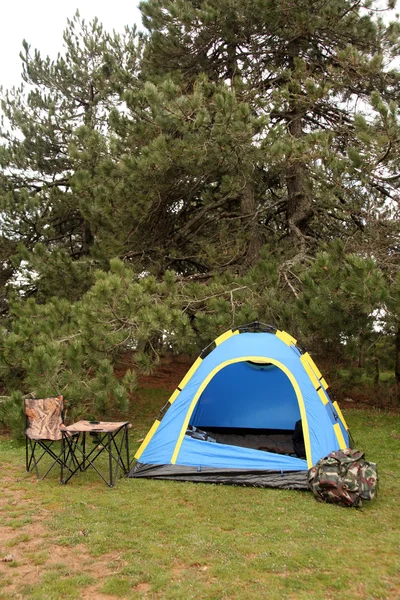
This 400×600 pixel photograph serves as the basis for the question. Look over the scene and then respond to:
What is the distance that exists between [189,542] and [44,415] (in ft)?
8.16

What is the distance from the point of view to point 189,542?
354 centimetres

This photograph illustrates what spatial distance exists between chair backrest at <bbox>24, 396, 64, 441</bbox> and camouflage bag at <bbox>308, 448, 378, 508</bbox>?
2.74 metres

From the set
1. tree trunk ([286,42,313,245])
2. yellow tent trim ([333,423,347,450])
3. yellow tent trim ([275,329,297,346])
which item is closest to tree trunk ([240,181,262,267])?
tree trunk ([286,42,313,245])

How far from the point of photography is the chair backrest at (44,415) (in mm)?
5238

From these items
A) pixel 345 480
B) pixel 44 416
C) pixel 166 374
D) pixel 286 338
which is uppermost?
pixel 286 338

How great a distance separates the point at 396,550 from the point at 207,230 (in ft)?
23.4

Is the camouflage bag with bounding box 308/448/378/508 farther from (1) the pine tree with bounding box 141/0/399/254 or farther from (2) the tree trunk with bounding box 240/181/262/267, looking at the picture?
(2) the tree trunk with bounding box 240/181/262/267

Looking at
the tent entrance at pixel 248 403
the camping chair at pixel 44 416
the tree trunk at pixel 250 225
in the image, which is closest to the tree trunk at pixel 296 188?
the tree trunk at pixel 250 225

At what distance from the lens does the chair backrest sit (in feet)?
17.2

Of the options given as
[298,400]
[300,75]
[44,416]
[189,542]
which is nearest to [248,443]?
[298,400]

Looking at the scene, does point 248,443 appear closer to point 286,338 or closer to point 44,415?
point 286,338

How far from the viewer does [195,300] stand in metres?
6.85

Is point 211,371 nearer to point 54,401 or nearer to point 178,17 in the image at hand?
point 54,401

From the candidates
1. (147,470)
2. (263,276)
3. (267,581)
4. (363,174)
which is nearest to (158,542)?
(267,581)
